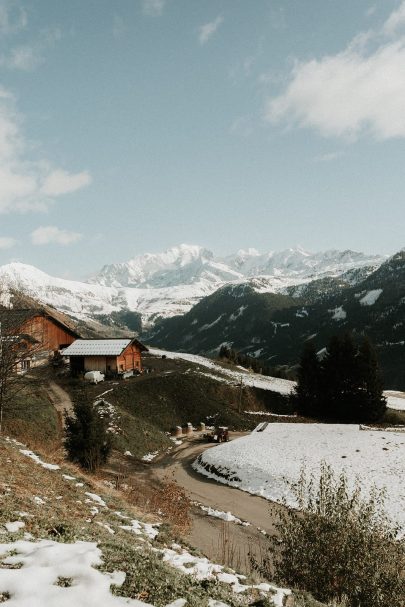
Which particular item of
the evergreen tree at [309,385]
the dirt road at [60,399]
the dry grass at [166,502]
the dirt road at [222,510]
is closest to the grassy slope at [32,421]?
the dirt road at [60,399]

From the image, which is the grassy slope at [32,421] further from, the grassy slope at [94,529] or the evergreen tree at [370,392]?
the evergreen tree at [370,392]

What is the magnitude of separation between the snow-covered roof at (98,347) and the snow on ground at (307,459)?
30.2m

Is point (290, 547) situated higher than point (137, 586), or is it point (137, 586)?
point (137, 586)

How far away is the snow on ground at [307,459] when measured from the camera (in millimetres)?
27141

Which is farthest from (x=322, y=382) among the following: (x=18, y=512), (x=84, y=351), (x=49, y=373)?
(x=18, y=512)

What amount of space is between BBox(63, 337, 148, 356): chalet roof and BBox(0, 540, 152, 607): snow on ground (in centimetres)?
5635

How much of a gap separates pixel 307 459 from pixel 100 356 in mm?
40874

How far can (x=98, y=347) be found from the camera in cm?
6519

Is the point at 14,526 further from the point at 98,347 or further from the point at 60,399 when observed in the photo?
the point at 98,347

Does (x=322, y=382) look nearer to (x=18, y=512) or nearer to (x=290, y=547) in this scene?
(x=290, y=547)

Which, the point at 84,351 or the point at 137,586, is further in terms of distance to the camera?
the point at 84,351

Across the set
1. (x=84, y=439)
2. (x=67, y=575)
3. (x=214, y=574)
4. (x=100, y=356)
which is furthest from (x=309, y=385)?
(x=67, y=575)

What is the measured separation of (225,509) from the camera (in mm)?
24859

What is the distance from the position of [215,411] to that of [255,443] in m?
20.5
